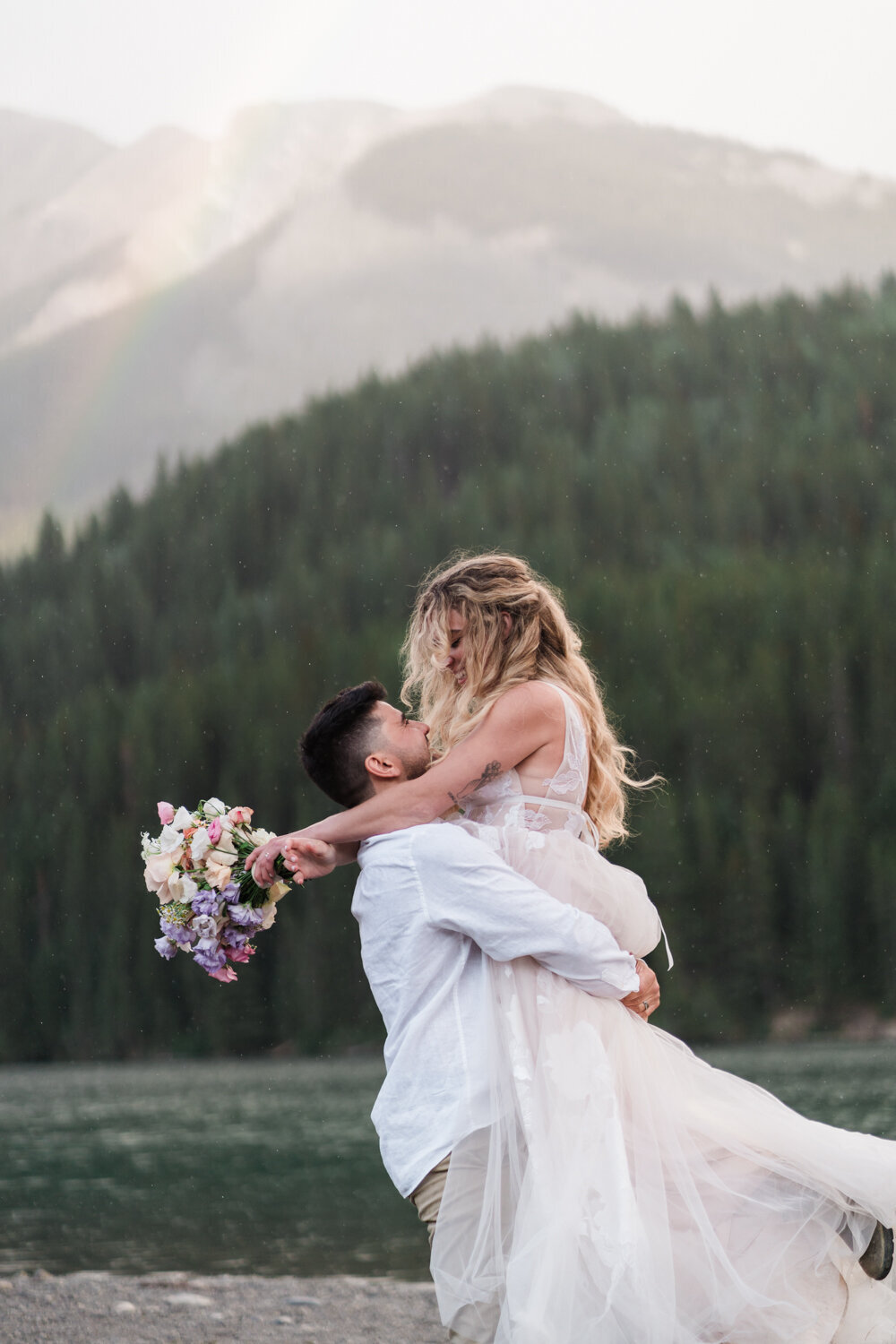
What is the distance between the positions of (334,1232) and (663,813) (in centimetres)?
5616

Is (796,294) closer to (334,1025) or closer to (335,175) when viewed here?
(335,175)

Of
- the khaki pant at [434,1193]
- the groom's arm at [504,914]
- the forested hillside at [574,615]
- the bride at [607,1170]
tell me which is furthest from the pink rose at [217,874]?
the forested hillside at [574,615]

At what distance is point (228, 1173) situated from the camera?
2108cm

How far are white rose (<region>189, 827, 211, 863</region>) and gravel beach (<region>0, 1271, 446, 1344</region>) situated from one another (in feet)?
16.3

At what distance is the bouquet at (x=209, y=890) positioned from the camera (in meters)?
3.76

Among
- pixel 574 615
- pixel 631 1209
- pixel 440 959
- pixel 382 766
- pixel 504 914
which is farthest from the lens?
pixel 574 615

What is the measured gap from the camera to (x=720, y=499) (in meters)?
97.9

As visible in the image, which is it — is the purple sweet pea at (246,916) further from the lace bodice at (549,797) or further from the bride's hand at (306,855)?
the lace bodice at (549,797)

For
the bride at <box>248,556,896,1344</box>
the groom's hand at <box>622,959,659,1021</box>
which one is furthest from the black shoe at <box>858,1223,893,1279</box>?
the groom's hand at <box>622,959,659,1021</box>

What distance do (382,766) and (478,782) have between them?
248 millimetres

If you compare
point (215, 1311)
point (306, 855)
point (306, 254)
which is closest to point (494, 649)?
point (306, 855)

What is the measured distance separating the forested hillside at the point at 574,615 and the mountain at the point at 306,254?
14.2 ft

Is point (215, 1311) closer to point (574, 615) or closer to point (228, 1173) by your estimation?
point (228, 1173)

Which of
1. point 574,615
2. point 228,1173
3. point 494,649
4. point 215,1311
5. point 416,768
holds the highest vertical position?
point 574,615
